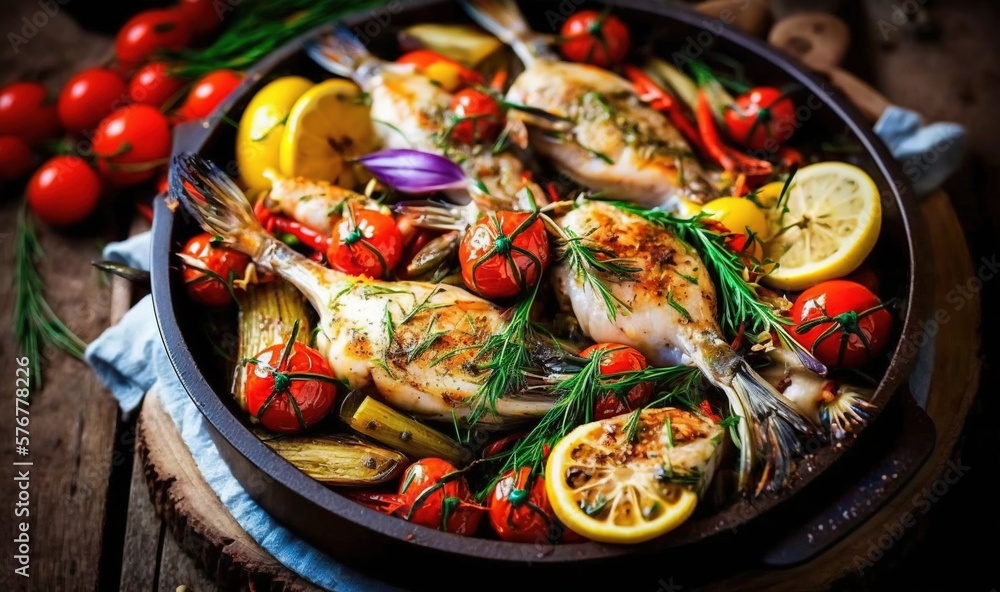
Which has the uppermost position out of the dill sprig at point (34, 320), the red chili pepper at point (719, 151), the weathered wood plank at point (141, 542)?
the red chili pepper at point (719, 151)

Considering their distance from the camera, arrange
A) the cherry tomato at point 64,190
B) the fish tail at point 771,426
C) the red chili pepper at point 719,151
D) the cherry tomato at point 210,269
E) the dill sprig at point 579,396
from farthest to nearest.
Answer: the cherry tomato at point 64,190 < the red chili pepper at point 719,151 < the cherry tomato at point 210,269 < the dill sprig at point 579,396 < the fish tail at point 771,426

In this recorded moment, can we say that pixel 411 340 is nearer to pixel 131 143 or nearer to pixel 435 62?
pixel 435 62

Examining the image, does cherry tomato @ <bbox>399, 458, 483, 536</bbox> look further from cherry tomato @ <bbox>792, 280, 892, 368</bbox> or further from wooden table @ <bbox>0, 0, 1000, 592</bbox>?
cherry tomato @ <bbox>792, 280, 892, 368</bbox>

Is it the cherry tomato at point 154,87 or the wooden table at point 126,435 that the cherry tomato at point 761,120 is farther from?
the cherry tomato at point 154,87

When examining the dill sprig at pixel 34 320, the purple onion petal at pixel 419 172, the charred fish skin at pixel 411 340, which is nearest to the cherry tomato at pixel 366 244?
the charred fish skin at pixel 411 340

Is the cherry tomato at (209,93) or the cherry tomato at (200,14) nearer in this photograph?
the cherry tomato at (209,93)

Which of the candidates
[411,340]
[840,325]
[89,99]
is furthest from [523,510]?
[89,99]

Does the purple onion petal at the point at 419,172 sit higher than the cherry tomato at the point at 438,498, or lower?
higher

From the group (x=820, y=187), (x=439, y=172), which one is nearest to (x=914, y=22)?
(x=820, y=187)
